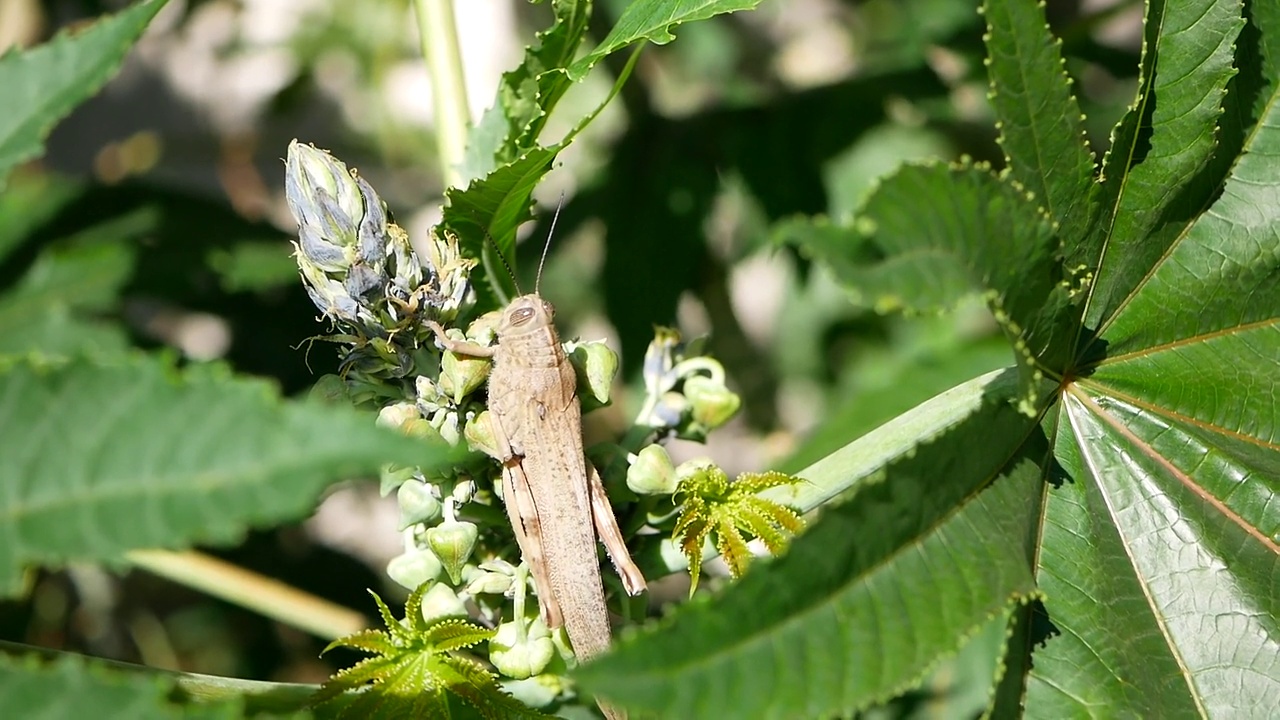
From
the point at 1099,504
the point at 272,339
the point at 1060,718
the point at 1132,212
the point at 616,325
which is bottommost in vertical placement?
the point at 1060,718

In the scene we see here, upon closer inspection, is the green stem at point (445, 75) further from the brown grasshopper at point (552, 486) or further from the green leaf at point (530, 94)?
the brown grasshopper at point (552, 486)

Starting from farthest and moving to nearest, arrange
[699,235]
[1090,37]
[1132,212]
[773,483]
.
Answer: [1090,37]
[699,235]
[773,483]
[1132,212]

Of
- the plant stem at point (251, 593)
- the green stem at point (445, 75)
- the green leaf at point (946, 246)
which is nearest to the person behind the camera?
the green leaf at point (946, 246)

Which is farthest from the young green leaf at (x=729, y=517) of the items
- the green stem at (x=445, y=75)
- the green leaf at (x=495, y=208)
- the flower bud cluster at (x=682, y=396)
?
the green stem at (x=445, y=75)

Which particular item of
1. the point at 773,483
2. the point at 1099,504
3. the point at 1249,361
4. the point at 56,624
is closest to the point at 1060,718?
the point at 1099,504

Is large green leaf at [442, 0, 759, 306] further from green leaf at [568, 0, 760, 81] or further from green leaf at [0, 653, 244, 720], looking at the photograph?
green leaf at [0, 653, 244, 720]

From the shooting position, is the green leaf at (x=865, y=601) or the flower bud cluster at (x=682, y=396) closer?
the green leaf at (x=865, y=601)

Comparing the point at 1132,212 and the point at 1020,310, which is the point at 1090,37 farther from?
the point at 1020,310
